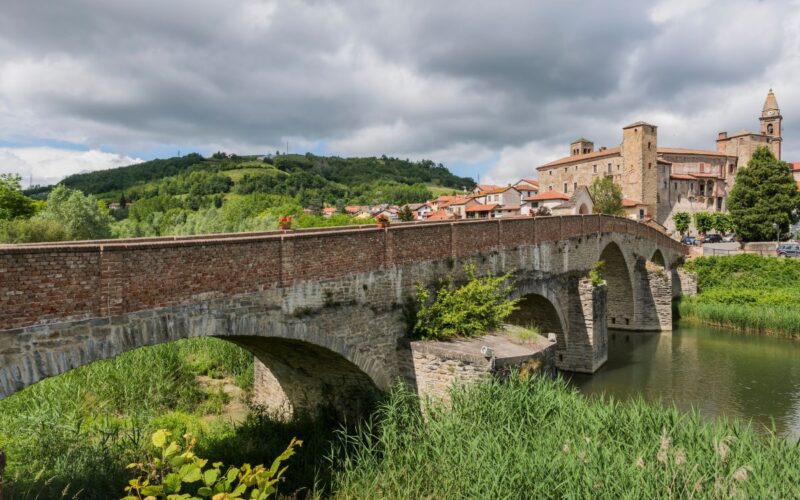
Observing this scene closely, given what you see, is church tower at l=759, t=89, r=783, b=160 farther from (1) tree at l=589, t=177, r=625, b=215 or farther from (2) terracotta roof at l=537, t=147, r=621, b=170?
(1) tree at l=589, t=177, r=625, b=215

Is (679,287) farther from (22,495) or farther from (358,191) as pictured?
(358,191)

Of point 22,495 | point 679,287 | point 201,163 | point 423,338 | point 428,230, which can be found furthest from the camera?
point 201,163

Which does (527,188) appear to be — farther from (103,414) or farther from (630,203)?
(103,414)

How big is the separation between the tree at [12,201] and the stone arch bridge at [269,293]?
38.9 m

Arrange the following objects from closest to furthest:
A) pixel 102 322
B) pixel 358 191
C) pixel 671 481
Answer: pixel 102 322, pixel 671 481, pixel 358 191

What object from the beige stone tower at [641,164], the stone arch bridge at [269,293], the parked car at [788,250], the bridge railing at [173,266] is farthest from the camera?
the beige stone tower at [641,164]

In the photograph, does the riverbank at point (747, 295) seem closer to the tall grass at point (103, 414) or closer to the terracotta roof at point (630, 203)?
the terracotta roof at point (630, 203)

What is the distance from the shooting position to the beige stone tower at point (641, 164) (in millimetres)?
58469

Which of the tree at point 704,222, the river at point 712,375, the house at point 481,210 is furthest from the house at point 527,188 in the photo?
the river at point 712,375

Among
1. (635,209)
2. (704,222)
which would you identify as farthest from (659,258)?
(704,222)

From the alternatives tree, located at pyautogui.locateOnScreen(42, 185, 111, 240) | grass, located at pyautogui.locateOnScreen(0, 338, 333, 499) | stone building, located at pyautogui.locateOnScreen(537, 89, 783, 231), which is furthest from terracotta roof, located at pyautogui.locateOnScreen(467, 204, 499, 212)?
grass, located at pyautogui.locateOnScreen(0, 338, 333, 499)

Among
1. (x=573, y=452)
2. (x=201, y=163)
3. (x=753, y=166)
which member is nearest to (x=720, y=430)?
(x=573, y=452)

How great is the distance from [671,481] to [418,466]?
3655mm

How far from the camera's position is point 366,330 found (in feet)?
33.2
